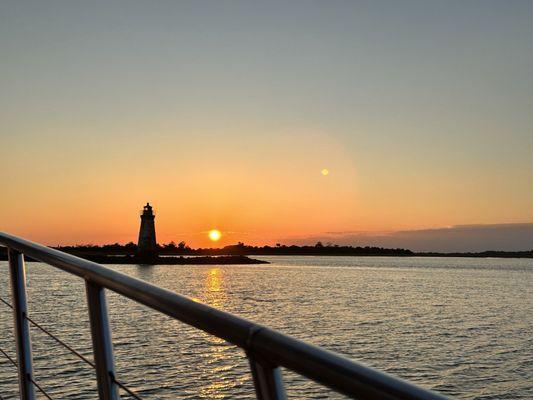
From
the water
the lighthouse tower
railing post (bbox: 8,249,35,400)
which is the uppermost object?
the lighthouse tower

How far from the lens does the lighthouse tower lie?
93.0 meters

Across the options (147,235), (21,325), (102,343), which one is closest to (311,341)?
(21,325)

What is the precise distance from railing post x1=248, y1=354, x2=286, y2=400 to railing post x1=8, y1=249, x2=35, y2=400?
5.38 feet

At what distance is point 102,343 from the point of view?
1.58 meters

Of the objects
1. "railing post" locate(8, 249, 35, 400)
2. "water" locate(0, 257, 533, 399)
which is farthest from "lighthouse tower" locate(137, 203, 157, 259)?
"railing post" locate(8, 249, 35, 400)

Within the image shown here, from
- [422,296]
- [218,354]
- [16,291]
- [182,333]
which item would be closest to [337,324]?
[182,333]

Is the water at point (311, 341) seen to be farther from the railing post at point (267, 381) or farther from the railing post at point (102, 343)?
the railing post at point (267, 381)

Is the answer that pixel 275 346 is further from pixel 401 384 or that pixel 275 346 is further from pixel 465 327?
pixel 465 327

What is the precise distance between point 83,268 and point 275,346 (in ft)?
2.94

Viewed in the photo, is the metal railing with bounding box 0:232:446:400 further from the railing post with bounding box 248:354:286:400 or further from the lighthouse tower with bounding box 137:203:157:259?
the lighthouse tower with bounding box 137:203:157:259

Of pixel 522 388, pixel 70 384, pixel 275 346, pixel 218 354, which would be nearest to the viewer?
pixel 275 346

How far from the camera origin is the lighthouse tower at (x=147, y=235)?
93.0 metres

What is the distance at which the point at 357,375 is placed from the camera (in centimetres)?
78

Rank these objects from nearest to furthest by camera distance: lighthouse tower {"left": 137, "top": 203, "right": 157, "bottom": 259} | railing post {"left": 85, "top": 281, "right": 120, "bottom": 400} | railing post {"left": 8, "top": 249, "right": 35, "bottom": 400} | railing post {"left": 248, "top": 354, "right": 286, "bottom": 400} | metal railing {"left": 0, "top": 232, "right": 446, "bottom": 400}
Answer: metal railing {"left": 0, "top": 232, "right": 446, "bottom": 400} → railing post {"left": 248, "top": 354, "right": 286, "bottom": 400} → railing post {"left": 85, "top": 281, "right": 120, "bottom": 400} → railing post {"left": 8, "top": 249, "right": 35, "bottom": 400} → lighthouse tower {"left": 137, "top": 203, "right": 157, "bottom": 259}
